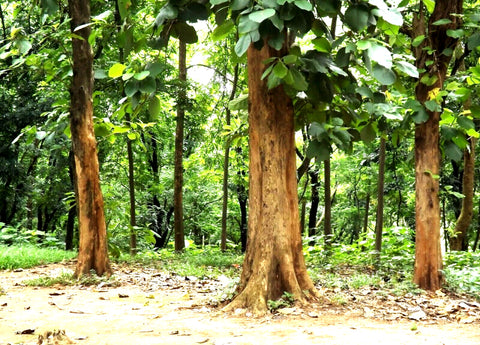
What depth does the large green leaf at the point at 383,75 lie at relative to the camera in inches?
139

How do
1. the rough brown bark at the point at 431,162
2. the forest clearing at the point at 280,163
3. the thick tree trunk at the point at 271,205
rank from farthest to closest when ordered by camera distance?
the rough brown bark at the point at 431,162, the thick tree trunk at the point at 271,205, the forest clearing at the point at 280,163

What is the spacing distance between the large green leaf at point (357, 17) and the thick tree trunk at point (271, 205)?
62.3 inches

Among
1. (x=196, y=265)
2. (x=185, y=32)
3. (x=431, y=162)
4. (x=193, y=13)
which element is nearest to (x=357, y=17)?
(x=193, y=13)

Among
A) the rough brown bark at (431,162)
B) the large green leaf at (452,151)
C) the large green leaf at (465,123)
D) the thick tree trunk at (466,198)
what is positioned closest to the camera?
the large green leaf at (465,123)

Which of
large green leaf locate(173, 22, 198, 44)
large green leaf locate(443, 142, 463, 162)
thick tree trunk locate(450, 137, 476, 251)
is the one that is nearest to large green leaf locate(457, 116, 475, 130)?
large green leaf locate(443, 142, 463, 162)

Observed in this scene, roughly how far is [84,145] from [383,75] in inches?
200

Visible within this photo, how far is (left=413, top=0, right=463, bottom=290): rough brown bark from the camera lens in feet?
19.5

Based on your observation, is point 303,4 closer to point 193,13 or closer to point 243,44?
point 243,44

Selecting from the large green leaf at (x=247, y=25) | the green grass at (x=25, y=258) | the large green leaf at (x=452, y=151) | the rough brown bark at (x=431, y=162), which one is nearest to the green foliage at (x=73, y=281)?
the green grass at (x=25, y=258)

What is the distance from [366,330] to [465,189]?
8442 millimetres

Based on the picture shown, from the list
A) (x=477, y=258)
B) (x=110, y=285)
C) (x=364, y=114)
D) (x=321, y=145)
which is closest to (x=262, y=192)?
(x=321, y=145)

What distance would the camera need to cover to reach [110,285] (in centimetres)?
706

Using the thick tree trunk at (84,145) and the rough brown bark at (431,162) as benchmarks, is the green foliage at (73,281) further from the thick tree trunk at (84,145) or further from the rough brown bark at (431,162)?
the rough brown bark at (431,162)

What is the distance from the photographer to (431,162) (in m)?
6.00
